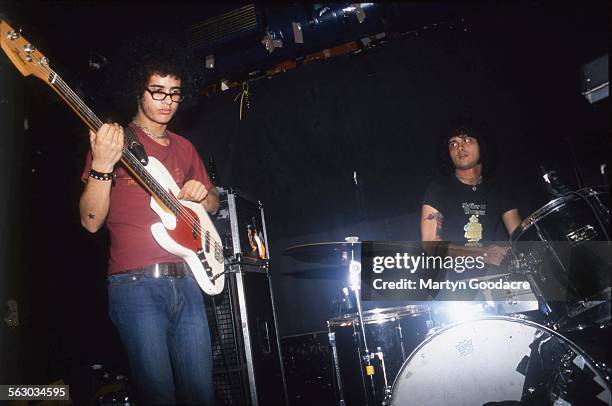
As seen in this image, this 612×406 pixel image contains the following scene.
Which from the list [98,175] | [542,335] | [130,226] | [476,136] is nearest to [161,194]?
[130,226]

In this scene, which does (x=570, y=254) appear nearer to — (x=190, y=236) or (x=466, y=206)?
(x=466, y=206)

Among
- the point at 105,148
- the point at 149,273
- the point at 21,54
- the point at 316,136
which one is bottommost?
the point at 149,273

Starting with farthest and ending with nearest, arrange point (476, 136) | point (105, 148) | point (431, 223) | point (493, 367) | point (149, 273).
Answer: point (476, 136) < point (431, 223) < point (493, 367) < point (149, 273) < point (105, 148)

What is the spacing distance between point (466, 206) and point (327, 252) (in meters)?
1.52

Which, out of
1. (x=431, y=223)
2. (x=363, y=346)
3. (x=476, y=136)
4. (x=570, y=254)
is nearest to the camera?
(x=570, y=254)

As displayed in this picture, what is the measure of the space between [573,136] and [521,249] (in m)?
2.27

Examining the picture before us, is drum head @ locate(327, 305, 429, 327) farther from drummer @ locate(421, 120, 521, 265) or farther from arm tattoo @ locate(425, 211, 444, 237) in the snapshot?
arm tattoo @ locate(425, 211, 444, 237)

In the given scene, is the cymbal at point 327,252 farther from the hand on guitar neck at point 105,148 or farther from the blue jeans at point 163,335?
the hand on guitar neck at point 105,148

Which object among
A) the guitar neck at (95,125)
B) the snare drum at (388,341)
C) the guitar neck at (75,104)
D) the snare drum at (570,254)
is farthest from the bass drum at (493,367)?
the guitar neck at (75,104)

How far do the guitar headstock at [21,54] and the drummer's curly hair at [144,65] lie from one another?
28.5 inches

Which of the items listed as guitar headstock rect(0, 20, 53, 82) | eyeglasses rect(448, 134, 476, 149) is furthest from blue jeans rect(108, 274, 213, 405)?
eyeglasses rect(448, 134, 476, 149)

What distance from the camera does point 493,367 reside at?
2258 millimetres

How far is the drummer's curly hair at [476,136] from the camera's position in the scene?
393 cm

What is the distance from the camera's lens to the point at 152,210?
213cm
